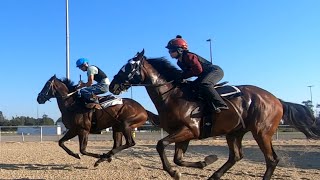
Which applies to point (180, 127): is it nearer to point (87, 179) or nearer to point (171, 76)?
point (171, 76)

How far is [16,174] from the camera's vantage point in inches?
400

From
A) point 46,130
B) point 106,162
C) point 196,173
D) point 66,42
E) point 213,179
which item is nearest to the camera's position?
point 213,179

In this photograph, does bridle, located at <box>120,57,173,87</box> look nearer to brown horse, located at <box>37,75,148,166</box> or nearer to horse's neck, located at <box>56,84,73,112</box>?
brown horse, located at <box>37,75,148,166</box>

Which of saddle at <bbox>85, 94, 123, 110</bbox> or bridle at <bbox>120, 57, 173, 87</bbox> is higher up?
bridle at <bbox>120, 57, 173, 87</bbox>

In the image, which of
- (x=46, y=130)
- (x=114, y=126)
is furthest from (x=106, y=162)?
(x=46, y=130)

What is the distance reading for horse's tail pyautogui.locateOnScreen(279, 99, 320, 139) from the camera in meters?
9.32

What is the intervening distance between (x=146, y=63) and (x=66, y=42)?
69.4ft

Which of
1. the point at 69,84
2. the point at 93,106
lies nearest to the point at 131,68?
the point at 93,106

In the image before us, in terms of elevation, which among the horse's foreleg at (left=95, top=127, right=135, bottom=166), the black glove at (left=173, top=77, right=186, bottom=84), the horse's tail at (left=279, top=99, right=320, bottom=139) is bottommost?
the horse's foreleg at (left=95, top=127, right=135, bottom=166)

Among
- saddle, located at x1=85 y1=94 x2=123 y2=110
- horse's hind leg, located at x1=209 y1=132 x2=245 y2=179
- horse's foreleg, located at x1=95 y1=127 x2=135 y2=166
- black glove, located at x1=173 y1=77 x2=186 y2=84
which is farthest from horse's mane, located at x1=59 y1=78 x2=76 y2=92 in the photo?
horse's hind leg, located at x1=209 y1=132 x2=245 y2=179

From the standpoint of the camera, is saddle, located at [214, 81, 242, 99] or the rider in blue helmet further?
the rider in blue helmet

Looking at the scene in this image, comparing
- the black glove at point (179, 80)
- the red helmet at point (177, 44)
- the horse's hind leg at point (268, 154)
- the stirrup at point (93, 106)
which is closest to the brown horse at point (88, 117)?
the stirrup at point (93, 106)

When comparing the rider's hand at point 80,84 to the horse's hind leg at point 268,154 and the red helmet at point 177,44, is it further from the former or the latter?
the horse's hind leg at point 268,154

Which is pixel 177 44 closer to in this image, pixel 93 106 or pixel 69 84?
pixel 93 106
